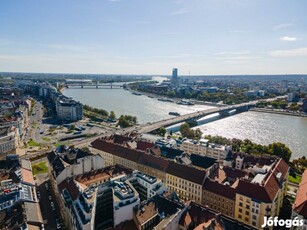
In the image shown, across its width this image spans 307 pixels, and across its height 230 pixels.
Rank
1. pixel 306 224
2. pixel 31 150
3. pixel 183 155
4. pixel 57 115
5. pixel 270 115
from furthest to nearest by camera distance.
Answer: pixel 270 115 → pixel 57 115 → pixel 31 150 → pixel 183 155 → pixel 306 224

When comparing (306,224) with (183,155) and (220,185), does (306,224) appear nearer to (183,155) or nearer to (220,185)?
(220,185)

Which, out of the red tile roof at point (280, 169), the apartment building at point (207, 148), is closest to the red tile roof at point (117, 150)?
the apartment building at point (207, 148)

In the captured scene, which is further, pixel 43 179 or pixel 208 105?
pixel 208 105

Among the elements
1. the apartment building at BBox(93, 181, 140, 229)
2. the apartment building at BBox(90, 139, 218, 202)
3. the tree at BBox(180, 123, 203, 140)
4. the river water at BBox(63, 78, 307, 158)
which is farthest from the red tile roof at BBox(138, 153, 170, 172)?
the river water at BBox(63, 78, 307, 158)

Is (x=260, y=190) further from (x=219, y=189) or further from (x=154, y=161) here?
(x=154, y=161)

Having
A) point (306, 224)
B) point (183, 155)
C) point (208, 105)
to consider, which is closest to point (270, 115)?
point (208, 105)

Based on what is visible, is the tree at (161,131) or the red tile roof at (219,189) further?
the tree at (161,131)

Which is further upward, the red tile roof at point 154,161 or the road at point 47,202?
A: the red tile roof at point 154,161

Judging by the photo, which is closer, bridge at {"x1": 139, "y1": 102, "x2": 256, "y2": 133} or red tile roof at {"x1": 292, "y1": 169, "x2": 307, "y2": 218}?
red tile roof at {"x1": 292, "y1": 169, "x2": 307, "y2": 218}

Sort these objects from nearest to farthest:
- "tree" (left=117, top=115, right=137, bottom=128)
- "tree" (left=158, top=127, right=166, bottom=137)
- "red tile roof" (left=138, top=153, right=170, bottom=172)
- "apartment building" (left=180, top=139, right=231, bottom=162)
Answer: "red tile roof" (left=138, top=153, right=170, bottom=172) < "apartment building" (left=180, top=139, right=231, bottom=162) < "tree" (left=158, top=127, right=166, bottom=137) < "tree" (left=117, top=115, right=137, bottom=128)

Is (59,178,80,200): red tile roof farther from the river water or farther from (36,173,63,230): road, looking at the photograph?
the river water

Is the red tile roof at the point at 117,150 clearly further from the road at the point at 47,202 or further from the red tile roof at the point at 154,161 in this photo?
the road at the point at 47,202
